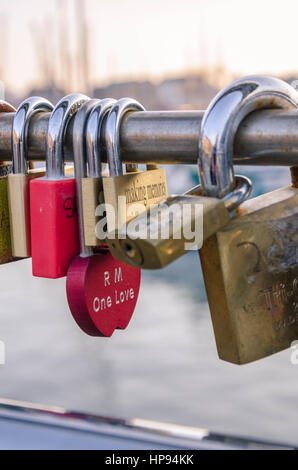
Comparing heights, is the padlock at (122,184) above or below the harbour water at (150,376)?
above

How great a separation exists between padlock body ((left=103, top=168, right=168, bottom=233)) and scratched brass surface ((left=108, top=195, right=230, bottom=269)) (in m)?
0.09

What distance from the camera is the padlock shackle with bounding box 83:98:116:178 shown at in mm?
461

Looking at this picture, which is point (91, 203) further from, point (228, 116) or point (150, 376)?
point (150, 376)

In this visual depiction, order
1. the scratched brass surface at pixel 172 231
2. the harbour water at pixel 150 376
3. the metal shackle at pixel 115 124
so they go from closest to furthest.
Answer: the scratched brass surface at pixel 172 231 → the metal shackle at pixel 115 124 → the harbour water at pixel 150 376

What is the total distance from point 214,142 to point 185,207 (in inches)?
1.8

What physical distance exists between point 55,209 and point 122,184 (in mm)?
58

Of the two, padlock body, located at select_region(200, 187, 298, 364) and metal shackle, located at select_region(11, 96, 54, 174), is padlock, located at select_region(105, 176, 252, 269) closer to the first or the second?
padlock body, located at select_region(200, 187, 298, 364)

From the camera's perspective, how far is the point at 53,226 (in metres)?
0.50

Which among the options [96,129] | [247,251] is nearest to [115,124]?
[96,129]

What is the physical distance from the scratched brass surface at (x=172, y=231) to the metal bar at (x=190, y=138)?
0.04 metres

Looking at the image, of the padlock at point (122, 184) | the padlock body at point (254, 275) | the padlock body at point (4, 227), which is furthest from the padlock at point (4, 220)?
the padlock body at point (254, 275)

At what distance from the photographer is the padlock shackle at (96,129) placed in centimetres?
46

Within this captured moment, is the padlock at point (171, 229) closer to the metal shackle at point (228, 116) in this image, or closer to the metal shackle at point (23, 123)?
the metal shackle at point (228, 116)

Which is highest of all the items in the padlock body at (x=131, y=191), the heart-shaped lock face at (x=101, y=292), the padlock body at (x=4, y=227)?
the padlock body at (x=131, y=191)
